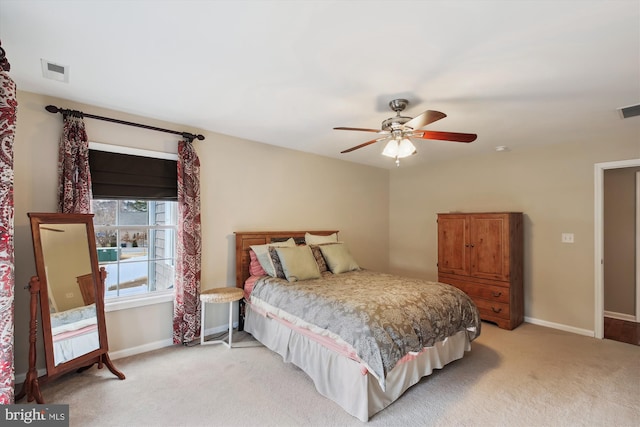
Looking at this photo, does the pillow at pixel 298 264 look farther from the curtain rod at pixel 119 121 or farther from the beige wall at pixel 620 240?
the beige wall at pixel 620 240

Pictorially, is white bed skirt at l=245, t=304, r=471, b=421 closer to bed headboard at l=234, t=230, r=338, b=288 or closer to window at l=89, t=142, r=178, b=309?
bed headboard at l=234, t=230, r=338, b=288

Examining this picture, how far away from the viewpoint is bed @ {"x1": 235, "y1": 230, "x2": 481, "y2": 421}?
205 cm

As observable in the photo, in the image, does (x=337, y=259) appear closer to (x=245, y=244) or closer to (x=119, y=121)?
(x=245, y=244)

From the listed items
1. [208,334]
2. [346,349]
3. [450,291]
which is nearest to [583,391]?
[450,291]

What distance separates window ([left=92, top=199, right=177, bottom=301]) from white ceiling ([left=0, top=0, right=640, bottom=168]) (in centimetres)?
102

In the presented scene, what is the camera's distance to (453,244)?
170 inches

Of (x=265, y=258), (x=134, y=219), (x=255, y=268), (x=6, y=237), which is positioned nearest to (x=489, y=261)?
(x=265, y=258)

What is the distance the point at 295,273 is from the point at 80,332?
195 centimetres

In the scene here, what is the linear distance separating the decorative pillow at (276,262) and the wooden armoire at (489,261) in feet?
8.48

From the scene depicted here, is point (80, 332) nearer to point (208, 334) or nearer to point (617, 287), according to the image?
point (208, 334)

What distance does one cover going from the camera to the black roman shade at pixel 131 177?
9.15 ft

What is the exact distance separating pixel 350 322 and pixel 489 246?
2.76m

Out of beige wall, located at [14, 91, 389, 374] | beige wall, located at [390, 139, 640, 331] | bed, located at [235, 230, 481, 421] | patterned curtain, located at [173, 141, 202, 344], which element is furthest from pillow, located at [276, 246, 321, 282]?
beige wall, located at [390, 139, 640, 331]

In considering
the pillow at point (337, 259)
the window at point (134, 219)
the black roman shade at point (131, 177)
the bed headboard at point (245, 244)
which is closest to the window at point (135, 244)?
the window at point (134, 219)
